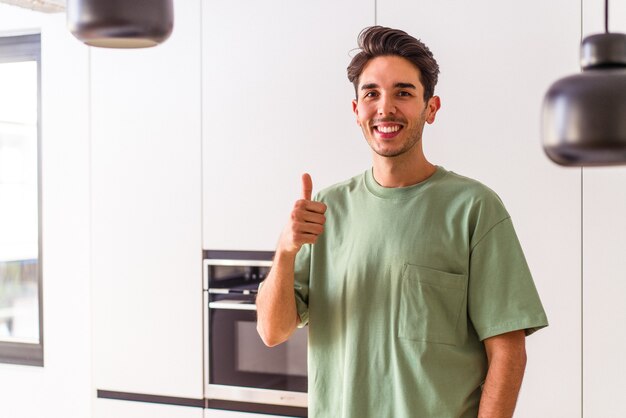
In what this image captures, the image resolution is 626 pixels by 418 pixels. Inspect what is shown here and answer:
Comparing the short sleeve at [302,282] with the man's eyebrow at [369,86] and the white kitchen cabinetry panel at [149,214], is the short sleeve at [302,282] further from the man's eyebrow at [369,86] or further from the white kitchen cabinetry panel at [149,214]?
the white kitchen cabinetry panel at [149,214]

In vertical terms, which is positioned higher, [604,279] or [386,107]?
[386,107]

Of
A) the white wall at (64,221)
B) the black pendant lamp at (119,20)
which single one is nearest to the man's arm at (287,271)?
the black pendant lamp at (119,20)

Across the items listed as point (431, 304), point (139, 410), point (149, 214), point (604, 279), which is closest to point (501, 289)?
point (431, 304)

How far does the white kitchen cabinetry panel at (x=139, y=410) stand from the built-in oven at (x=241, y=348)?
10cm

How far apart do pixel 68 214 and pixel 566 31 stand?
194 cm

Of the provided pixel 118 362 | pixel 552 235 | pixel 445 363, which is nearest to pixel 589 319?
pixel 552 235

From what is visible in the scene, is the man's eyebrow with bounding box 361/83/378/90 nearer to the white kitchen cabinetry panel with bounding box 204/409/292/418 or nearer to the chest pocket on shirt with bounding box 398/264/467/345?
the chest pocket on shirt with bounding box 398/264/467/345

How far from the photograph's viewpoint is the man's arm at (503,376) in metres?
1.45

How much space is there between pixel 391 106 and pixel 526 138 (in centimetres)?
99

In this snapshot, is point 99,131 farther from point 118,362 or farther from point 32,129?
point 118,362

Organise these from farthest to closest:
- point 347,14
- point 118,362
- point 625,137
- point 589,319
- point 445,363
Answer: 1. point 118,362
2. point 347,14
3. point 589,319
4. point 445,363
5. point 625,137

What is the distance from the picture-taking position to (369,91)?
1607mm

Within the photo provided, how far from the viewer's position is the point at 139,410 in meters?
2.95

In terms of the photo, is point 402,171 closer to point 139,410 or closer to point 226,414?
point 226,414
